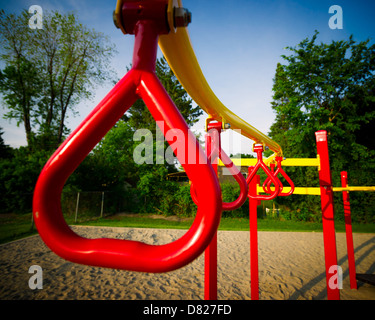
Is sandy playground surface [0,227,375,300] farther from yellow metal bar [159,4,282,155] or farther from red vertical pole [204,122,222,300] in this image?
yellow metal bar [159,4,282,155]

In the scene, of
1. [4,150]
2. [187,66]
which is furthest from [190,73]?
[4,150]

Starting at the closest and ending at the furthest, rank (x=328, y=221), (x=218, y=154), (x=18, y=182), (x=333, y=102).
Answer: (x=218, y=154) → (x=328, y=221) → (x=18, y=182) → (x=333, y=102)

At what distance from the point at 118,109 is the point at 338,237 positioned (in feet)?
32.3

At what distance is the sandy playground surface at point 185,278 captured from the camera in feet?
9.93

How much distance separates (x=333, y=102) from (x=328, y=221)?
12.6 meters

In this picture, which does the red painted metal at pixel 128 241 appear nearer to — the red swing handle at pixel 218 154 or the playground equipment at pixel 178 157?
the playground equipment at pixel 178 157

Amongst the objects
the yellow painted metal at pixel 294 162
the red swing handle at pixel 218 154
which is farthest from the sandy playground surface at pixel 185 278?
the red swing handle at pixel 218 154

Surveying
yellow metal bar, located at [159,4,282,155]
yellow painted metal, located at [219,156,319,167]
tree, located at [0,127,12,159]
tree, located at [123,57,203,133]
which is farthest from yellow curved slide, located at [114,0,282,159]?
tree, located at [0,127,12,159]

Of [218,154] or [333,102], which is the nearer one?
[218,154]

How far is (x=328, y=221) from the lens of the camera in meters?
2.03

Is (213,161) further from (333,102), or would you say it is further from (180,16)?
(333,102)
